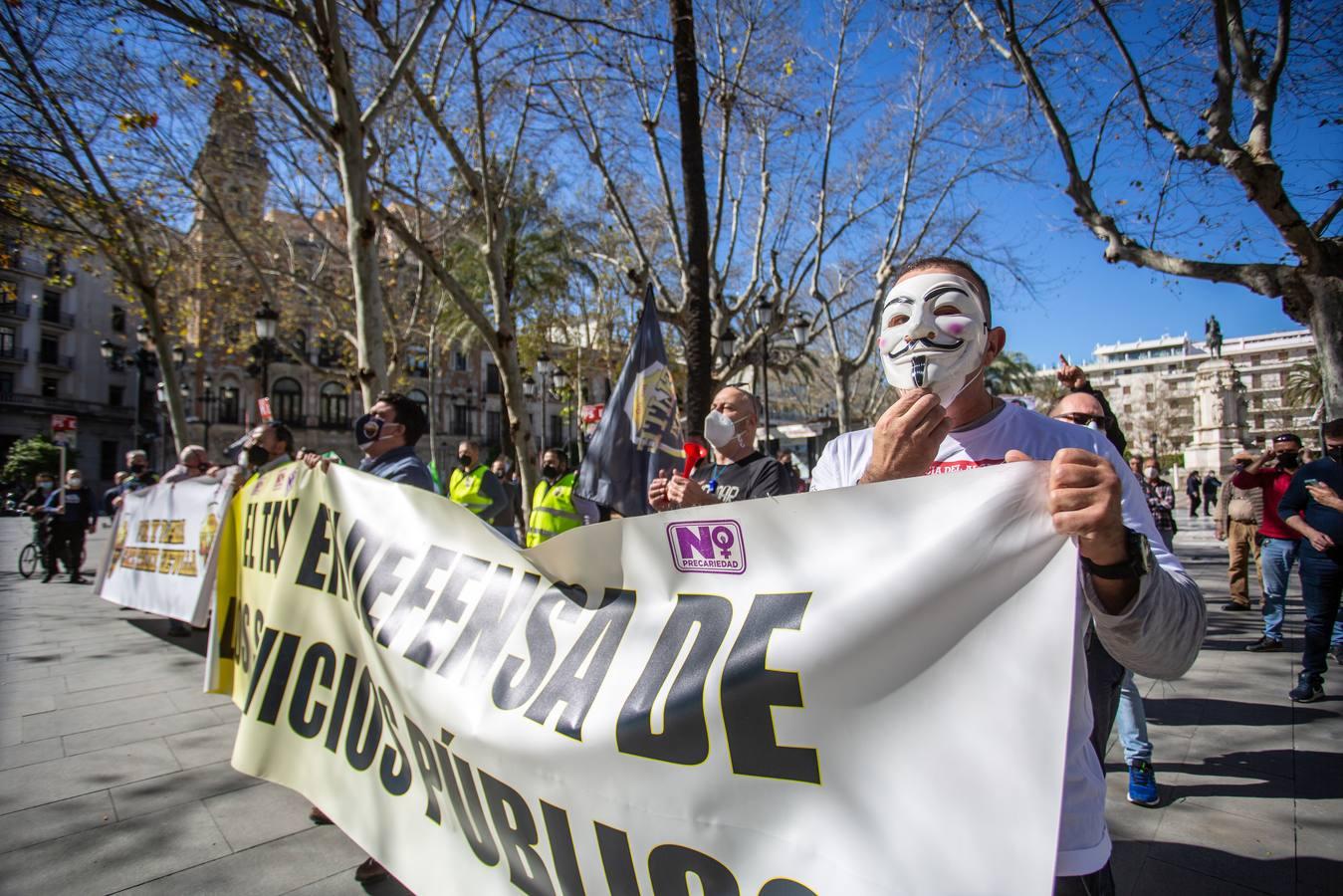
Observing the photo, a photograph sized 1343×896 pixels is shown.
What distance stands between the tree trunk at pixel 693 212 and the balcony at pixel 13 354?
53463 mm

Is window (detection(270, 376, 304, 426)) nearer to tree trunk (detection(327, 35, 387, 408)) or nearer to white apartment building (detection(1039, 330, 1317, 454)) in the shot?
tree trunk (detection(327, 35, 387, 408))

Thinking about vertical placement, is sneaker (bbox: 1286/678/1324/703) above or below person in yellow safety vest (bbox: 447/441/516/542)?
below

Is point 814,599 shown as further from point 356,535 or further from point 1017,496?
point 356,535

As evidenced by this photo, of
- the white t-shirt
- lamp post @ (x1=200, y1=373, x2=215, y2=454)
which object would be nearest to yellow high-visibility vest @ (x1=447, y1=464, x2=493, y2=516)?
the white t-shirt

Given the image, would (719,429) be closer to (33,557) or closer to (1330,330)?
(1330,330)

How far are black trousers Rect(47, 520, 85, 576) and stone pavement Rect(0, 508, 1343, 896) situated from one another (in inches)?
255

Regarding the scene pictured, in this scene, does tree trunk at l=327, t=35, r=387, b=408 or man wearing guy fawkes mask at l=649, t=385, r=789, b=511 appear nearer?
man wearing guy fawkes mask at l=649, t=385, r=789, b=511

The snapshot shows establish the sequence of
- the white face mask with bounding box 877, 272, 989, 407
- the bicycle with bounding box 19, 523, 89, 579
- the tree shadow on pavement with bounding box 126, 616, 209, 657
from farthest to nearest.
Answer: the bicycle with bounding box 19, 523, 89, 579
the tree shadow on pavement with bounding box 126, 616, 209, 657
the white face mask with bounding box 877, 272, 989, 407

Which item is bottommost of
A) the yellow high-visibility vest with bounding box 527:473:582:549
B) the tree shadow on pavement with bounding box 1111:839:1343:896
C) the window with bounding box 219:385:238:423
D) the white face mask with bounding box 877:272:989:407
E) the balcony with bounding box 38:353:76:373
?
the tree shadow on pavement with bounding box 1111:839:1343:896

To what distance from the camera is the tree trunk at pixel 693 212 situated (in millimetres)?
6984

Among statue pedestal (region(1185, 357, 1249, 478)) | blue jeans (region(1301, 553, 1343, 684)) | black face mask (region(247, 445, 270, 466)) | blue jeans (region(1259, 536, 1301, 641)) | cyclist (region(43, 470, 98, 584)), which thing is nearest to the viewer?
blue jeans (region(1301, 553, 1343, 684))

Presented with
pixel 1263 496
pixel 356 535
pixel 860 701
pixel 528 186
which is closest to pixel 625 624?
pixel 860 701

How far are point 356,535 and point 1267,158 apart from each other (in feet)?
30.3

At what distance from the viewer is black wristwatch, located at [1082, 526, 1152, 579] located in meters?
1.15
